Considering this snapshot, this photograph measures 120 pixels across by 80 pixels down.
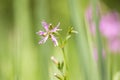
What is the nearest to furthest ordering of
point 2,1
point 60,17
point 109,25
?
point 109,25 < point 60,17 < point 2,1

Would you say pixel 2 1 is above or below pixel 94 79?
above

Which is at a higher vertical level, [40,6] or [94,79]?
[40,6]

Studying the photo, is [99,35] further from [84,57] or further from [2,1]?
[2,1]

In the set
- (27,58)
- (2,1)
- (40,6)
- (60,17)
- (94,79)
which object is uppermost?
(2,1)

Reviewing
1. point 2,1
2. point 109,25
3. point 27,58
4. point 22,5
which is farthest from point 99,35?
point 2,1

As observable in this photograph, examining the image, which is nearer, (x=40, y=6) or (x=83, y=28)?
(x=83, y=28)

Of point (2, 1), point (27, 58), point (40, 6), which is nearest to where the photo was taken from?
point (40, 6)

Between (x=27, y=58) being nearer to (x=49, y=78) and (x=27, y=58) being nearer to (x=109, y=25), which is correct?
(x=109, y=25)

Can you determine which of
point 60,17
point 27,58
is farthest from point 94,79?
point 60,17

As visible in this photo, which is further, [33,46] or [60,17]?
[60,17]
